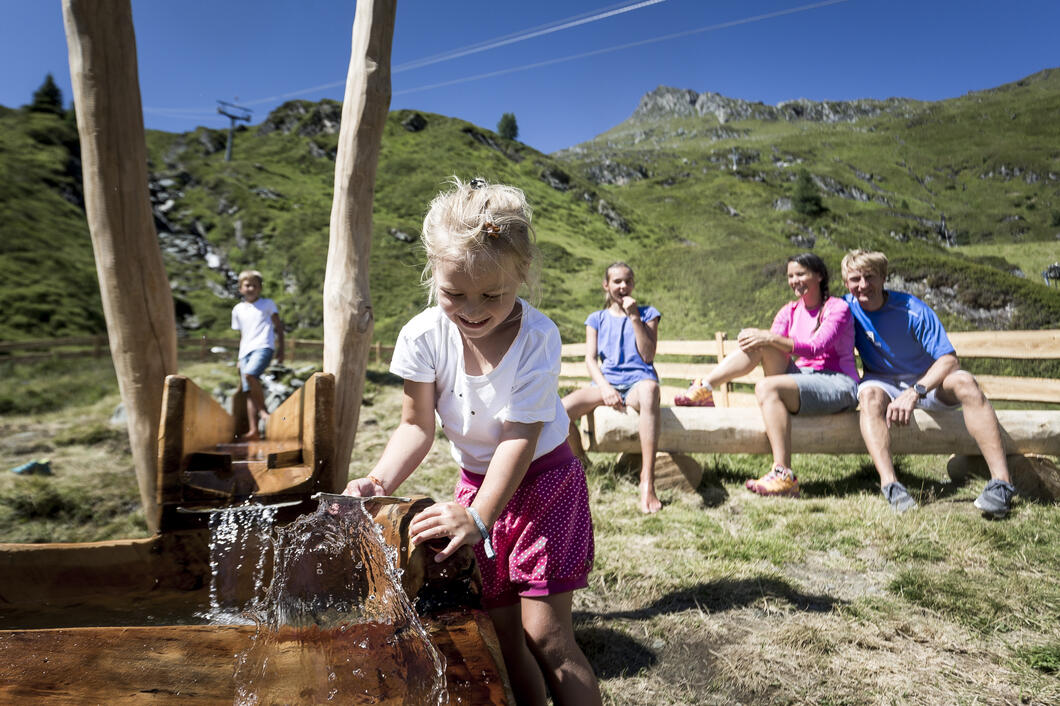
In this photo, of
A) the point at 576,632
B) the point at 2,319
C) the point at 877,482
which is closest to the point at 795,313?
the point at 877,482

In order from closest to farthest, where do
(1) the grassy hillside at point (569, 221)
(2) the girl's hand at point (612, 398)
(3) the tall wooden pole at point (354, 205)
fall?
(3) the tall wooden pole at point (354, 205) < (2) the girl's hand at point (612, 398) < (1) the grassy hillside at point (569, 221)

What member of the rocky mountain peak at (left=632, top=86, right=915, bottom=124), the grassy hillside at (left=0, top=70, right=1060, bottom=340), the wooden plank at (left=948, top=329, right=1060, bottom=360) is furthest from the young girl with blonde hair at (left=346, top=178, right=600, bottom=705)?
the rocky mountain peak at (left=632, top=86, right=915, bottom=124)

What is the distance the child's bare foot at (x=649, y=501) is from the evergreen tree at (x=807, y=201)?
29.2 metres

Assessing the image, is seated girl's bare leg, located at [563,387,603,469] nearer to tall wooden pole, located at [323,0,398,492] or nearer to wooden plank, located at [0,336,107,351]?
tall wooden pole, located at [323,0,398,492]

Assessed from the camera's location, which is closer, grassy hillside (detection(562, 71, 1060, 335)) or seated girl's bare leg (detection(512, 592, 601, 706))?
seated girl's bare leg (detection(512, 592, 601, 706))

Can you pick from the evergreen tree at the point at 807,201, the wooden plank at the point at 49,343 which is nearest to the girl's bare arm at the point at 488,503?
the wooden plank at the point at 49,343

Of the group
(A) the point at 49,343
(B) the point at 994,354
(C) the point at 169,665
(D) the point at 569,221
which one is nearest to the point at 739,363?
(B) the point at 994,354

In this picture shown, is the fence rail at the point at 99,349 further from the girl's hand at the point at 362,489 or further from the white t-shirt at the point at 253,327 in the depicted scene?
the girl's hand at the point at 362,489

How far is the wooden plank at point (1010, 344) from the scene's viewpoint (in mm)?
5117

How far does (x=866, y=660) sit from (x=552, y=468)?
1566 mm

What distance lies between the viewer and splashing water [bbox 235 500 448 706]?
104 cm

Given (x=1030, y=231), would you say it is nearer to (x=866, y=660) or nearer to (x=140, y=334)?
(x=866, y=660)

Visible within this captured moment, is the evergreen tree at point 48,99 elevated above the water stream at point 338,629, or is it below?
above

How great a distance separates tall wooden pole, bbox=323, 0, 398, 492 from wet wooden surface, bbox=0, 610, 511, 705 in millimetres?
1376
